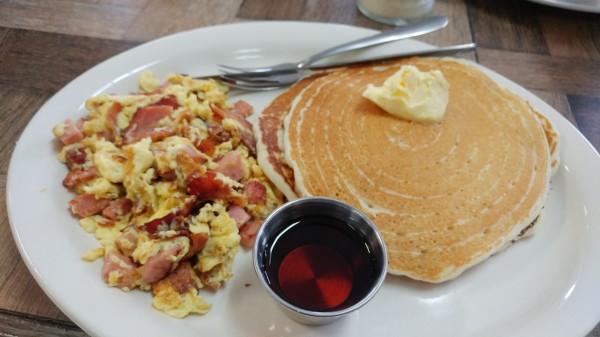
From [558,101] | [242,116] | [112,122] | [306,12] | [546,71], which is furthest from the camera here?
[306,12]

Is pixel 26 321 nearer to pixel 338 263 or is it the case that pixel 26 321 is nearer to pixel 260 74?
pixel 338 263

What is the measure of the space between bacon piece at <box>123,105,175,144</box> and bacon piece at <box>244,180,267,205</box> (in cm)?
35

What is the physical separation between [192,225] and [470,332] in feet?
2.85

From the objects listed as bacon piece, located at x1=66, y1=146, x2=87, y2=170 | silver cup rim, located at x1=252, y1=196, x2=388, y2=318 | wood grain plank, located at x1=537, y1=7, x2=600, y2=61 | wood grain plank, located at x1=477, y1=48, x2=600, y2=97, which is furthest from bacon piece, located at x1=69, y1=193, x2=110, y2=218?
wood grain plank, located at x1=537, y1=7, x2=600, y2=61

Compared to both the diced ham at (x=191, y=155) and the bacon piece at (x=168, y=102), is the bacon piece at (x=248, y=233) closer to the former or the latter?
the diced ham at (x=191, y=155)

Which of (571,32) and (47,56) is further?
(571,32)

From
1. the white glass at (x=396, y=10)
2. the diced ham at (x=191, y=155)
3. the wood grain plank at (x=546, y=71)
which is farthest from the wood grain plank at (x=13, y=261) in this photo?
the wood grain plank at (x=546, y=71)

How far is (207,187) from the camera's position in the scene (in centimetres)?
143

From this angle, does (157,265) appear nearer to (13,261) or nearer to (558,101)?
(13,261)

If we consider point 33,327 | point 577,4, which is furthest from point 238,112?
point 577,4

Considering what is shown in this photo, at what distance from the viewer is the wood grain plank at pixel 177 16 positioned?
7.70 feet

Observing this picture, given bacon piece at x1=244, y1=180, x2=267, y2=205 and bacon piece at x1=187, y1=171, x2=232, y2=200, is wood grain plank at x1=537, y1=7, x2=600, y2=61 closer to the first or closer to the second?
bacon piece at x1=244, y1=180, x2=267, y2=205

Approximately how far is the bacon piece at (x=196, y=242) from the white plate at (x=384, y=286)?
141 millimetres

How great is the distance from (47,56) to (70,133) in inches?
28.8
